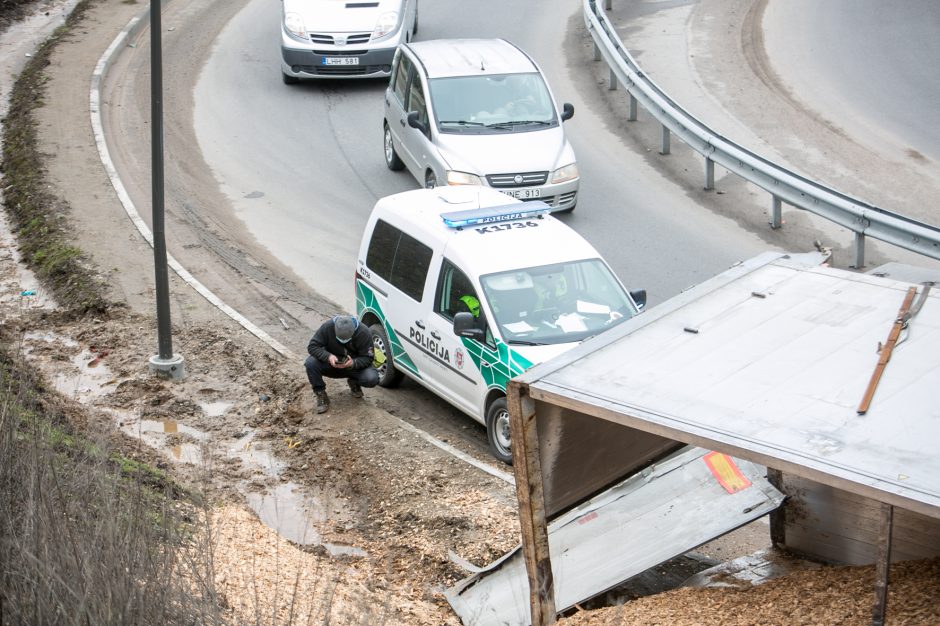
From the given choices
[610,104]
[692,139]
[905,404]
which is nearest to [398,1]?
[610,104]

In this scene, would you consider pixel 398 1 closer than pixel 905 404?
No

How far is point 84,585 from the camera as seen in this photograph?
17.1 feet

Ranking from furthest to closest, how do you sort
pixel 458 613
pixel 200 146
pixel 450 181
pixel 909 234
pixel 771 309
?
pixel 200 146 < pixel 450 181 < pixel 909 234 < pixel 458 613 < pixel 771 309

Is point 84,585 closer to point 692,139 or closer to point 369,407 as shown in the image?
point 369,407

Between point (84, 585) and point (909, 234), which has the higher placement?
point (84, 585)

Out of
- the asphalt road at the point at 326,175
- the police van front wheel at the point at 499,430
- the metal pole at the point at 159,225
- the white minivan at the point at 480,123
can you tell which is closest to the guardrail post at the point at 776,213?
the asphalt road at the point at 326,175

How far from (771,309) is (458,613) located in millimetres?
3113

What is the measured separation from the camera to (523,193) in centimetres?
1594

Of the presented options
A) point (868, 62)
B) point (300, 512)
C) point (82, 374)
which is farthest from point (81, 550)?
point (868, 62)

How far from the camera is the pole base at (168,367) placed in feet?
41.1

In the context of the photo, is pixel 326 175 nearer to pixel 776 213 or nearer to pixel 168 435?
pixel 776 213

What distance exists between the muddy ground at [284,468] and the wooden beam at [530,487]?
1.33 feet

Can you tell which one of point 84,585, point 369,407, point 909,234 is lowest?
point 369,407

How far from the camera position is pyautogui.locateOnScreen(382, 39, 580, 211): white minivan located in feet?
52.4
